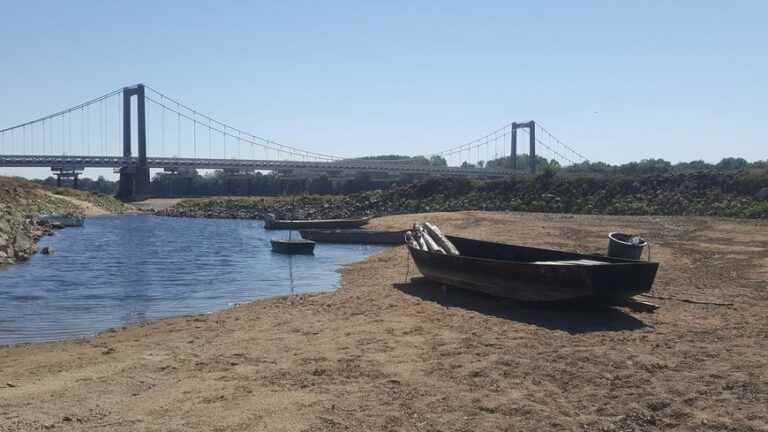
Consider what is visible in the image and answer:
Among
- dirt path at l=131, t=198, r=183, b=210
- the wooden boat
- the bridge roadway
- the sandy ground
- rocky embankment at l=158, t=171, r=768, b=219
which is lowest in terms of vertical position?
the wooden boat

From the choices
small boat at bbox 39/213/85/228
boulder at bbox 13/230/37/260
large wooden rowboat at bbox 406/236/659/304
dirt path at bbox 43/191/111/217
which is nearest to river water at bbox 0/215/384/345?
boulder at bbox 13/230/37/260

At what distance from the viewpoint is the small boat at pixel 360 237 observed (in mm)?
36094

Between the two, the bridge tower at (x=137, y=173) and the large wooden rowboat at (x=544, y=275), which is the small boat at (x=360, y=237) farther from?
the bridge tower at (x=137, y=173)

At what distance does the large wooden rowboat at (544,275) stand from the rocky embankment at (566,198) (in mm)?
25268

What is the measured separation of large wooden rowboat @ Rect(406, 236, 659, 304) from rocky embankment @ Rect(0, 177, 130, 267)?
53.6 feet

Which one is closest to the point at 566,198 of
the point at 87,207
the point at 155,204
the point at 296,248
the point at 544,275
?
the point at 296,248

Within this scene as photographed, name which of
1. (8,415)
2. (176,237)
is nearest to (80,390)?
(8,415)

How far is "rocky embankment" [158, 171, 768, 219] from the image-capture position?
41250 millimetres

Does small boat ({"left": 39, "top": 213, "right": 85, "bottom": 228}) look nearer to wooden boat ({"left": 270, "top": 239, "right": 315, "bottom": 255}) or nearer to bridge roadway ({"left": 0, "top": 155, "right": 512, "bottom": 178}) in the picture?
wooden boat ({"left": 270, "top": 239, "right": 315, "bottom": 255})

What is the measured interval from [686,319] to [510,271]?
302 cm

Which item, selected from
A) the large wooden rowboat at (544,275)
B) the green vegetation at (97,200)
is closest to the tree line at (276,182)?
the green vegetation at (97,200)

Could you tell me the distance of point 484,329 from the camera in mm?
10836

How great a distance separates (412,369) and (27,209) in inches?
2085

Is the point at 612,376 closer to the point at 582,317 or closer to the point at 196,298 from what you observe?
the point at 582,317
